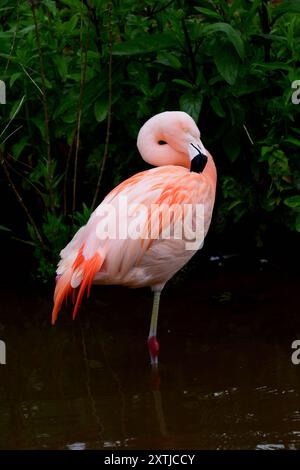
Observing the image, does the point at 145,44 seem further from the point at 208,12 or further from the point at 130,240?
the point at 130,240

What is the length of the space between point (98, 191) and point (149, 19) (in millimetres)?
952

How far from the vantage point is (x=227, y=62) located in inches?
187

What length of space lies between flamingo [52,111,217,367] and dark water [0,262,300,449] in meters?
0.26

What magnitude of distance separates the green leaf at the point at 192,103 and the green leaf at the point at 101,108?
394 mm

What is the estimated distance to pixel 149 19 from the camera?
513 centimetres

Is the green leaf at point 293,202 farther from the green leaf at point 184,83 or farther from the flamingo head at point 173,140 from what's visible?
the green leaf at point 184,83

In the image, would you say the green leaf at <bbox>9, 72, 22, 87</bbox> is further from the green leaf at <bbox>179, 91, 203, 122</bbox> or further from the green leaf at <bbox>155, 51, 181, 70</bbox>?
the green leaf at <bbox>179, 91, 203, 122</bbox>

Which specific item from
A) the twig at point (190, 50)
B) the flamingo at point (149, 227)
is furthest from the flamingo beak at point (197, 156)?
the twig at point (190, 50)

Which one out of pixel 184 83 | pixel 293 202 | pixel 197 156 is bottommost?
pixel 293 202

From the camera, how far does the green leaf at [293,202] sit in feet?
15.9

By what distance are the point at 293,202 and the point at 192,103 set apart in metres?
0.70

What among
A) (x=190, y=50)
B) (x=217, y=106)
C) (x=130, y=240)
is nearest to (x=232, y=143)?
(x=217, y=106)

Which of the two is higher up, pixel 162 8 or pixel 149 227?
pixel 162 8
